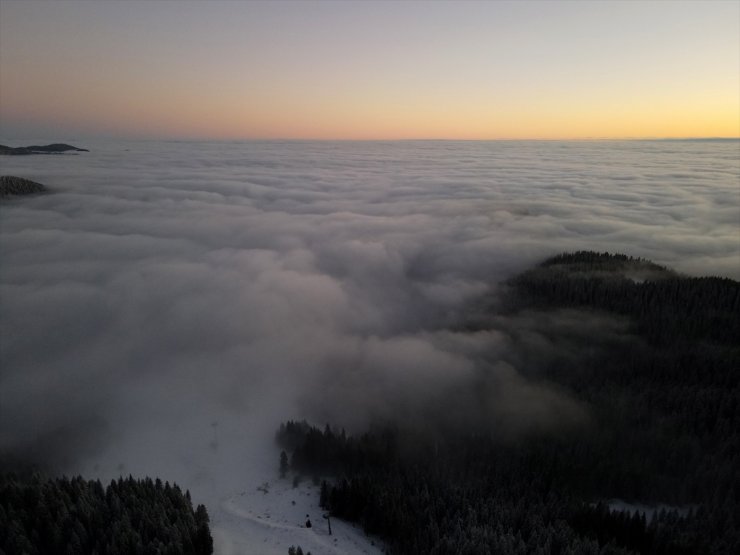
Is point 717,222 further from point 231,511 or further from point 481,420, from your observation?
point 231,511

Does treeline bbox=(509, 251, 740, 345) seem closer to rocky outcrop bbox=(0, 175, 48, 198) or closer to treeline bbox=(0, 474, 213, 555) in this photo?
treeline bbox=(0, 474, 213, 555)

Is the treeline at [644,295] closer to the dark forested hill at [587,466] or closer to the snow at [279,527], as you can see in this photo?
the dark forested hill at [587,466]

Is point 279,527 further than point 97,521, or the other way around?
point 279,527

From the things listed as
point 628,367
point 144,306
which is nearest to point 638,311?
point 628,367

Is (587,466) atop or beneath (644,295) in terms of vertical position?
beneath

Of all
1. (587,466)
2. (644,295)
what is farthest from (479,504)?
(644,295)

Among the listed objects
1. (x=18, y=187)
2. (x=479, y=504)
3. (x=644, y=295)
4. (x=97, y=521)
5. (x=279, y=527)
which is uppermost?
(x=18, y=187)

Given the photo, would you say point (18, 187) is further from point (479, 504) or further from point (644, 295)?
point (644, 295)
